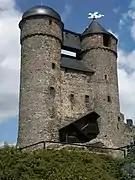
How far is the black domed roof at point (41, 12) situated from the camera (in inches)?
1323

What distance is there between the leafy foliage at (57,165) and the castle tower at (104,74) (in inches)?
471

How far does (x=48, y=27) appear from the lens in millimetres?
33344

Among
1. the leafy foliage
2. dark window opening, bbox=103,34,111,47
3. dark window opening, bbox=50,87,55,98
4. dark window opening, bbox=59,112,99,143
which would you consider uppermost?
dark window opening, bbox=103,34,111,47

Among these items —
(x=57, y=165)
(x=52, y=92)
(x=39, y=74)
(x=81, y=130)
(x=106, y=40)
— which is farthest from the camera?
(x=106, y=40)

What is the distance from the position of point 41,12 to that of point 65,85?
639 cm

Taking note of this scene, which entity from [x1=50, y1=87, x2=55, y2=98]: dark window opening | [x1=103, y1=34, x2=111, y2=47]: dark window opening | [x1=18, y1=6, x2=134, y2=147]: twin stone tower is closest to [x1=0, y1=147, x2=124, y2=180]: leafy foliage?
[x1=18, y1=6, x2=134, y2=147]: twin stone tower

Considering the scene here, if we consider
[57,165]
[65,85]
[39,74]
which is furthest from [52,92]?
[57,165]

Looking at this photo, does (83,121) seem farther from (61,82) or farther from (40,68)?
(40,68)

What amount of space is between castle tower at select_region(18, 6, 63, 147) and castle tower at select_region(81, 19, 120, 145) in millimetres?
3427

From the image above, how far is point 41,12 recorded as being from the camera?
3359cm

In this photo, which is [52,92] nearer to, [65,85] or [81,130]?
[65,85]

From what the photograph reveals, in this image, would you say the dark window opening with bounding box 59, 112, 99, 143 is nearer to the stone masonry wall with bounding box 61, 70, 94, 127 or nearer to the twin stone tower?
the twin stone tower

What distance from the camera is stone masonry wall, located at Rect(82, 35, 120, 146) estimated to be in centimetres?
3353

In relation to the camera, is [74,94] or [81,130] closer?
[81,130]
